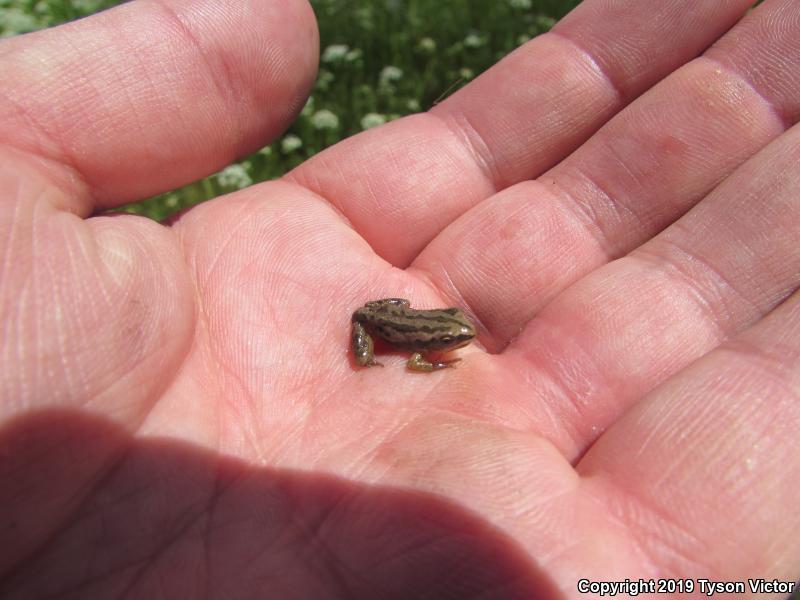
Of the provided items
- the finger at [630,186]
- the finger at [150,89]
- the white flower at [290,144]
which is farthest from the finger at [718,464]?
the white flower at [290,144]

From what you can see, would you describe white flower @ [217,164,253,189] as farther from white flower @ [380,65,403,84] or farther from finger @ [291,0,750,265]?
white flower @ [380,65,403,84]

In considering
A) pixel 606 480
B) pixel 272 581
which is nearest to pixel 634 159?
pixel 606 480

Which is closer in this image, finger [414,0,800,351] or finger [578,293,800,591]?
finger [578,293,800,591]

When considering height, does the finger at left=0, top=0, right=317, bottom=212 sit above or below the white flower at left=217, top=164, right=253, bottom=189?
above

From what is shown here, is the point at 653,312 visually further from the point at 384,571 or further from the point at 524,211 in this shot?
the point at 384,571

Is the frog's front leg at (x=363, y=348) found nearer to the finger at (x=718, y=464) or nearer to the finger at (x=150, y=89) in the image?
the finger at (x=718, y=464)

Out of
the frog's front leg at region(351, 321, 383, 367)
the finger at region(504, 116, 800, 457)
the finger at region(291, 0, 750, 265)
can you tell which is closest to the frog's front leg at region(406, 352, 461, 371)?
the frog's front leg at region(351, 321, 383, 367)
